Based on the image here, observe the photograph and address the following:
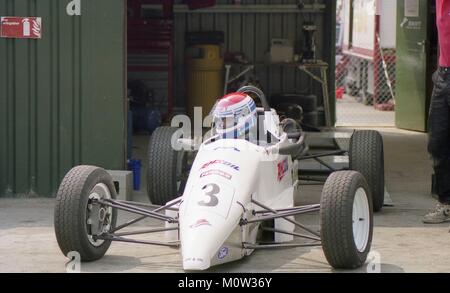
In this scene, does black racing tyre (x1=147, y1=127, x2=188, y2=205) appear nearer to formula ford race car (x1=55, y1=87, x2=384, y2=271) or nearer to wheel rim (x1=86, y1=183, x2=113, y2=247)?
formula ford race car (x1=55, y1=87, x2=384, y2=271)

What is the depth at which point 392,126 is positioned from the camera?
61.0 feet

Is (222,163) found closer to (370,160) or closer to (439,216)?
(370,160)

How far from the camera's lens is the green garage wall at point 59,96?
11.0 meters

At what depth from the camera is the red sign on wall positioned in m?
11.0

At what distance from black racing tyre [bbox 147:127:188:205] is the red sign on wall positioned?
202 centimetres

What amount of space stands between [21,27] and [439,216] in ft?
14.9

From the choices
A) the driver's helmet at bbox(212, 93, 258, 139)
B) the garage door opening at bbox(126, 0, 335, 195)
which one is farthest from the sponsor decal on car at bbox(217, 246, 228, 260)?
the garage door opening at bbox(126, 0, 335, 195)

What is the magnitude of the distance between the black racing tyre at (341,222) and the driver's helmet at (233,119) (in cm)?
106

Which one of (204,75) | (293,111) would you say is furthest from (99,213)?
(204,75)

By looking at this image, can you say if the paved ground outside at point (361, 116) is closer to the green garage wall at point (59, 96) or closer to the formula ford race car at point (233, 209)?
the green garage wall at point (59, 96)

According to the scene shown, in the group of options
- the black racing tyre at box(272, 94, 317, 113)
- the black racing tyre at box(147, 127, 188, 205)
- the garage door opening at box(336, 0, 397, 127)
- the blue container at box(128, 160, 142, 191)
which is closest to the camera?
the black racing tyre at box(147, 127, 188, 205)

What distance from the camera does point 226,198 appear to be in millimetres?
7746

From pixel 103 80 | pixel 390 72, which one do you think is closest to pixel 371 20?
pixel 390 72

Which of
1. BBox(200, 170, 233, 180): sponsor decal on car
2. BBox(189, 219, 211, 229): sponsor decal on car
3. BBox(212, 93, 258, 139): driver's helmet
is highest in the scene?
BBox(212, 93, 258, 139): driver's helmet
